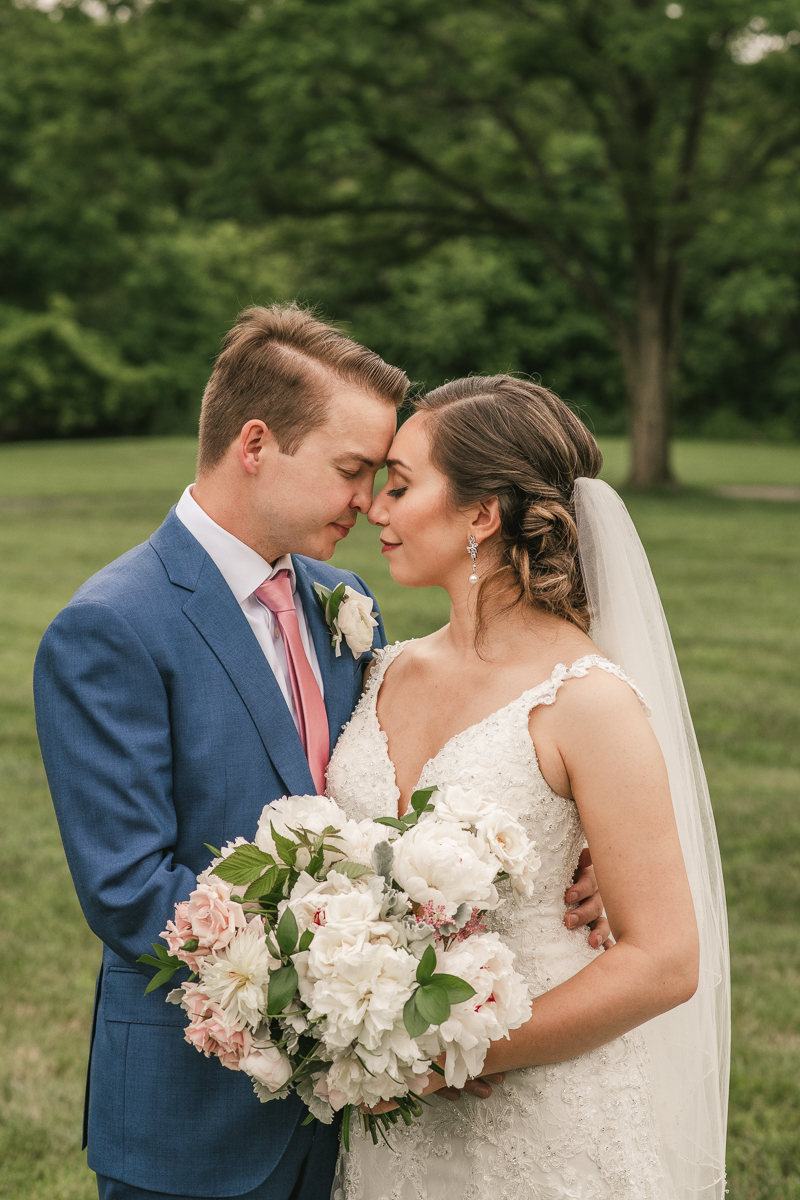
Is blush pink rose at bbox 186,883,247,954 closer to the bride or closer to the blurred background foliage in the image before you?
the bride

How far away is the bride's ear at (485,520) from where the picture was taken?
9.00ft

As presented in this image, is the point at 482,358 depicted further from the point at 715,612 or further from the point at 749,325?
the point at 715,612

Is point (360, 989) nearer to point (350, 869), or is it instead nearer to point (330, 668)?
point (350, 869)

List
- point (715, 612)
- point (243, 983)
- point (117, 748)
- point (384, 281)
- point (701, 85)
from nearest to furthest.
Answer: point (243, 983)
point (117, 748)
point (715, 612)
point (701, 85)
point (384, 281)

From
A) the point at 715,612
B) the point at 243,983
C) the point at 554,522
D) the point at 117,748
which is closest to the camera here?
the point at 243,983

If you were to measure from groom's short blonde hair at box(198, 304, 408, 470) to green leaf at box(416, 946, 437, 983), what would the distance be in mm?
1253

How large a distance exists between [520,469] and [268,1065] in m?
1.45

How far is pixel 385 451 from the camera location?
112 inches

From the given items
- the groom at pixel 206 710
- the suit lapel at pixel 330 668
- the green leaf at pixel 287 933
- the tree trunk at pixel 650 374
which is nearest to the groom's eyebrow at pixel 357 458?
the groom at pixel 206 710

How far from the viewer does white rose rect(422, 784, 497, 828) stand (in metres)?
2.13

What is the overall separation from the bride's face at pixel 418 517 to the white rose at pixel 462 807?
754 mm

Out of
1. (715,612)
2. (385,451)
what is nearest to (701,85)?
(715,612)

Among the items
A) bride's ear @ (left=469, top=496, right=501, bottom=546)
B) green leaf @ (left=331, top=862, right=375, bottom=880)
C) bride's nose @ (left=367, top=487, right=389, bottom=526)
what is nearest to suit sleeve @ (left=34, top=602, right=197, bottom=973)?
green leaf @ (left=331, top=862, right=375, bottom=880)

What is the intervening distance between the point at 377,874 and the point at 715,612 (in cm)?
1119
